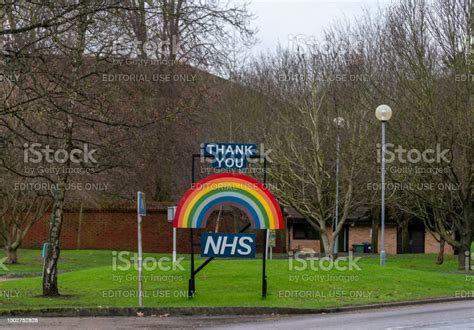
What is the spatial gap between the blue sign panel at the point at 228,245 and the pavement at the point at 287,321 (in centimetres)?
229

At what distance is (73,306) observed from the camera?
1973 centimetres

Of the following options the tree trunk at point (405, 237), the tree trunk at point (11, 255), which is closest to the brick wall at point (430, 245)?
the tree trunk at point (405, 237)

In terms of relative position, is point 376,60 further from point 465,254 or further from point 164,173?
point 164,173

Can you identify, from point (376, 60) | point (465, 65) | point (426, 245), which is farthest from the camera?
point (426, 245)

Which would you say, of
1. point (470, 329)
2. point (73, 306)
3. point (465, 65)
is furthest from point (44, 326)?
point (465, 65)

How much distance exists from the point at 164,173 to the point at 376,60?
13766 mm

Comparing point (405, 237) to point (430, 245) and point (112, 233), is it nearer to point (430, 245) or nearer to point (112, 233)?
point (430, 245)

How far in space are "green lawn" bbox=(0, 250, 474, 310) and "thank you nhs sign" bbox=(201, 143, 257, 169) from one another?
3.37 m

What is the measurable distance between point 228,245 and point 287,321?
380 cm

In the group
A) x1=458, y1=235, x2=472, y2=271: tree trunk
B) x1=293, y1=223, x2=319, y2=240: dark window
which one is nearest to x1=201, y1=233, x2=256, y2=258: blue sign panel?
x1=458, y1=235, x2=472, y2=271: tree trunk

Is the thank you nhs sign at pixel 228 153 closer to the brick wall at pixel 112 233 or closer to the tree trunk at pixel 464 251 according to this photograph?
the tree trunk at pixel 464 251

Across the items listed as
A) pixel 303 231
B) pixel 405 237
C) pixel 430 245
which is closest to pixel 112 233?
pixel 405 237

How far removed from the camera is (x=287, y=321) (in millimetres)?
17609

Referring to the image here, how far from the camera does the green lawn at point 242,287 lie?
68.5ft
